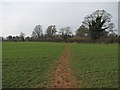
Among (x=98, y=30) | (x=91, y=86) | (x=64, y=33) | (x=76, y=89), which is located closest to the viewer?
(x=76, y=89)

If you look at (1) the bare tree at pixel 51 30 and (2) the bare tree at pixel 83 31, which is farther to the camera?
(1) the bare tree at pixel 51 30

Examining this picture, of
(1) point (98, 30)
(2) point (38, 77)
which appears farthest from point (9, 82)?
(1) point (98, 30)

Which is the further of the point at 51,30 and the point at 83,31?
the point at 51,30

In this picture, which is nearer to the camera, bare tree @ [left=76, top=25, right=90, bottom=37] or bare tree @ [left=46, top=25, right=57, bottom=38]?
bare tree @ [left=76, top=25, right=90, bottom=37]

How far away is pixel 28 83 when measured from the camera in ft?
34.9

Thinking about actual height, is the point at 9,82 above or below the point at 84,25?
below

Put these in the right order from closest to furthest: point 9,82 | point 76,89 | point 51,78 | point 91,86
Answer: point 76,89
point 91,86
point 9,82
point 51,78

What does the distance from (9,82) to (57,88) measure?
2.46 meters

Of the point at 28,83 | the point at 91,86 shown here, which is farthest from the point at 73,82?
the point at 28,83

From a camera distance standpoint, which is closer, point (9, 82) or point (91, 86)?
point (91, 86)

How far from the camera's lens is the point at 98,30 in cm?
8888

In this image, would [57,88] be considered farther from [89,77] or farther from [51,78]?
[89,77]

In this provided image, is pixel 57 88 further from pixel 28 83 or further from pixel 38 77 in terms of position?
pixel 38 77

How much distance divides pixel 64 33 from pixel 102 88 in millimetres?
105783
